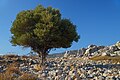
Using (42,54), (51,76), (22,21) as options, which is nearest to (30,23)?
(22,21)

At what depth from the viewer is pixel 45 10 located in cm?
5116

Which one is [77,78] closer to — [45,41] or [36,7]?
[45,41]

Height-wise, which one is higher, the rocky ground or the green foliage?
the green foliage

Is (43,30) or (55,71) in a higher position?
(43,30)

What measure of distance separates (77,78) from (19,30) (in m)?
28.1

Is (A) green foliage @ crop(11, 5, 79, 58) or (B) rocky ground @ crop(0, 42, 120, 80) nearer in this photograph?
(B) rocky ground @ crop(0, 42, 120, 80)

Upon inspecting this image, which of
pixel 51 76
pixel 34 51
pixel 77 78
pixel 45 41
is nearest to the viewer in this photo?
pixel 77 78

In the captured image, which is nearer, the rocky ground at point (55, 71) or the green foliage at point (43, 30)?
the rocky ground at point (55, 71)

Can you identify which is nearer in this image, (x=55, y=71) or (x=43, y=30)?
(x=55, y=71)

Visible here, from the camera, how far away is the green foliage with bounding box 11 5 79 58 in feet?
156

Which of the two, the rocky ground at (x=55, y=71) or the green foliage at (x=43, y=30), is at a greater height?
the green foliage at (x=43, y=30)

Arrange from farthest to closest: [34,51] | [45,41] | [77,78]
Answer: [34,51]
[45,41]
[77,78]

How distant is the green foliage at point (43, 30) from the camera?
156ft

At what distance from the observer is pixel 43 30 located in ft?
154
